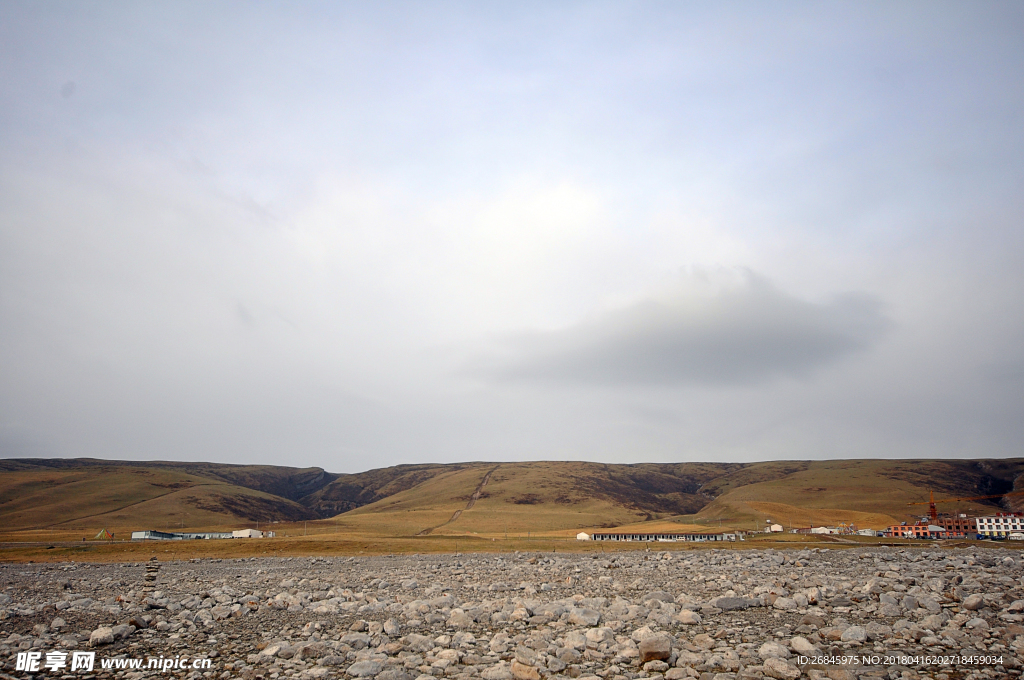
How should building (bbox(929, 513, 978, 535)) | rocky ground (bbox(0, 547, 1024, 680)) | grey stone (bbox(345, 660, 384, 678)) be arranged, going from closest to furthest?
1. grey stone (bbox(345, 660, 384, 678))
2. rocky ground (bbox(0, 547, 1024, 680))
3. building (bbox(929, 513, 978, 535))

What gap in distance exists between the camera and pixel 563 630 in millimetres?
15617

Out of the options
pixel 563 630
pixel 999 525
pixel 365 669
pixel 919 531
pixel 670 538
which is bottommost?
pixel 999 525

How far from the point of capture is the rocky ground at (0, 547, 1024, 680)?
12.1 metres

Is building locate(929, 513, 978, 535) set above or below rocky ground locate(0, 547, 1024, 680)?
below

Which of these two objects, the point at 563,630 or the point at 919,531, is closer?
the point at 563,630

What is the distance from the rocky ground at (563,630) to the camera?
1211cm

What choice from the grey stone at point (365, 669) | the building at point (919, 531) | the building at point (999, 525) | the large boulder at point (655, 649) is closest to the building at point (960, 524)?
the building at point (999, 525)

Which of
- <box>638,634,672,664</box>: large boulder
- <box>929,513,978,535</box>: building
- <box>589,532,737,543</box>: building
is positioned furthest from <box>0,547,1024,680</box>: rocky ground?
<box>929,513,978,535</box>: building

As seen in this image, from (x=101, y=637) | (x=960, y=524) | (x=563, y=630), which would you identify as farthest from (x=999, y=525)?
(x=101, y=637)

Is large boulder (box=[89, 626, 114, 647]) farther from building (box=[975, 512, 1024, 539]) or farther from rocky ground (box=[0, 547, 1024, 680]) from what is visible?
building (box=[975, 512, 1024, 539])

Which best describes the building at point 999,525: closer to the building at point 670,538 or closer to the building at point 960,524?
the building at point 960,524

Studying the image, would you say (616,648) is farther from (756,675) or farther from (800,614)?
(800,614)

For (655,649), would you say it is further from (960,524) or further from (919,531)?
(960,524)

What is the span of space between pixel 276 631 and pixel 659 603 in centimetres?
1124
